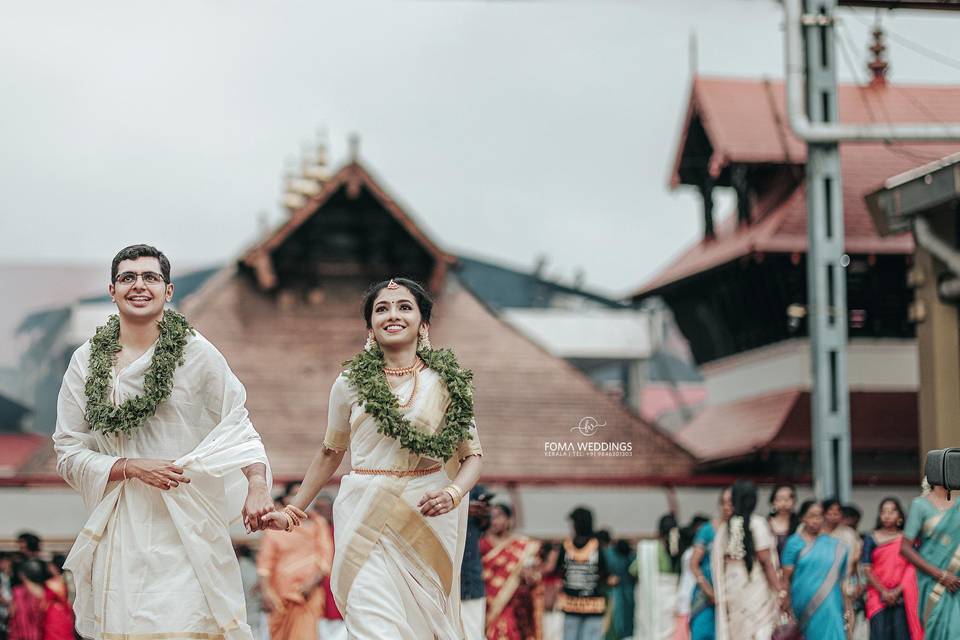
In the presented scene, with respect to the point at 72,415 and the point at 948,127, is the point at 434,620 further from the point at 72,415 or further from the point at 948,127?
the point at 948,127

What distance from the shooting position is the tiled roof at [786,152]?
25906mm

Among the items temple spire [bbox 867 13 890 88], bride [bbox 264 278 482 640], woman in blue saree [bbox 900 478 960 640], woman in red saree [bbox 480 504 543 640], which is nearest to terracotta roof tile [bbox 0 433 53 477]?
temple spire [bbox 867 13 890 88]

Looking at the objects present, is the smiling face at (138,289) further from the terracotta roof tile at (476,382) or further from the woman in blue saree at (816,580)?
the terracotta roof tile at (476,382)

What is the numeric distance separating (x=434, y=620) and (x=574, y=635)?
7.88 meters

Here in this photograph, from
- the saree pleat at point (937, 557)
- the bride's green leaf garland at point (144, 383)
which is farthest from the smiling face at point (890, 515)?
the bride's green leaf garland at point (144, 383)

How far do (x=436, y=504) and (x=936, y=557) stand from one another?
4801mm

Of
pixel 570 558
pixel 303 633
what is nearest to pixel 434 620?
pixel 303 633

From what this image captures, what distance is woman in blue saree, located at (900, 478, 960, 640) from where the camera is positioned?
1175 cm

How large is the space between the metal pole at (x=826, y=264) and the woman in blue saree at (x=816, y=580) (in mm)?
5435

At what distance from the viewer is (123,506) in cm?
798

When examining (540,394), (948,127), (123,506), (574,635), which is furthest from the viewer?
(540,394)

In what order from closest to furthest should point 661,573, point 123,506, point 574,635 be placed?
point 123,506
point 574,635
point 661,573

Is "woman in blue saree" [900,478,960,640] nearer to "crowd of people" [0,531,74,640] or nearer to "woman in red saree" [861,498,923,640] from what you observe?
"woman in red saree" [861,498,923,640]

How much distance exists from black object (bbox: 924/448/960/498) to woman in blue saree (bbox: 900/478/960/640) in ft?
3.12
